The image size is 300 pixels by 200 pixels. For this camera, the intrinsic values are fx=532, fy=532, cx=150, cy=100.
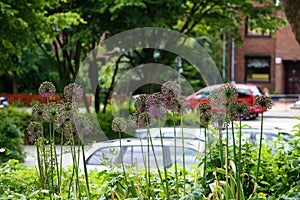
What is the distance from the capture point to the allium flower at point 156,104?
2891mm

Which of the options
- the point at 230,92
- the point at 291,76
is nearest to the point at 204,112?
the point at 230,92

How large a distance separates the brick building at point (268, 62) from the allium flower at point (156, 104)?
37.2m

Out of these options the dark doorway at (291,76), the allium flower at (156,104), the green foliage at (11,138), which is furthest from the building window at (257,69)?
the allium flower at (156,104)

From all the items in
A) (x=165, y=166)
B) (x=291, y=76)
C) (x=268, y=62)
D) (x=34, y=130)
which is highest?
(x=268, y=62)

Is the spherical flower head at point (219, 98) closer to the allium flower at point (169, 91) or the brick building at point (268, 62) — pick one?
the allium flower at point (169, 91)

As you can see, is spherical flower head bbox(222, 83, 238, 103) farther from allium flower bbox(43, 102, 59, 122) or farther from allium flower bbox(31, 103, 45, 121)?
allium flower bbox(31, 103, 45, 121)

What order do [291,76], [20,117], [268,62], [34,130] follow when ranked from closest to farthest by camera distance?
[34,130] → [20,117] → [291,76] → [268,62]

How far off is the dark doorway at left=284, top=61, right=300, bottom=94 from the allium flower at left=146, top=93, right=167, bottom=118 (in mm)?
38519

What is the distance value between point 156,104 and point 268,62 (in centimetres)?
3877

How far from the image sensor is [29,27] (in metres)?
12.5

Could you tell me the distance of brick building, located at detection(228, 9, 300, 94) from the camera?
3950 centimetres

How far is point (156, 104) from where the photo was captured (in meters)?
2.89

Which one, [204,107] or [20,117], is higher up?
[204,107]

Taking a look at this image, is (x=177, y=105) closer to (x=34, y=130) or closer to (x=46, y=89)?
(x=46, y=89)
